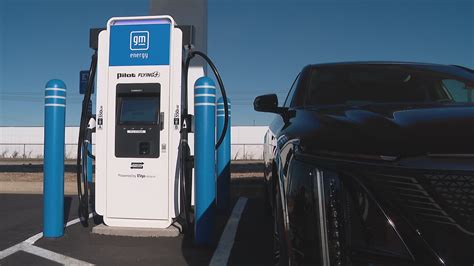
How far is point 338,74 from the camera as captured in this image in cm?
407

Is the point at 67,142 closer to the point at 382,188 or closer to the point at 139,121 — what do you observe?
the point at 139,121

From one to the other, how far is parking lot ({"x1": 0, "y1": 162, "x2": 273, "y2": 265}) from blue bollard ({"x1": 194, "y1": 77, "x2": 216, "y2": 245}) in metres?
0.22

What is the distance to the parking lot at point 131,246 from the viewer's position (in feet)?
14.9

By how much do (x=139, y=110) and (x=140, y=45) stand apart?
Result: 0.81 metres

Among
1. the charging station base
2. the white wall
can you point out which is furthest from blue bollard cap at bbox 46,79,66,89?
the white wall

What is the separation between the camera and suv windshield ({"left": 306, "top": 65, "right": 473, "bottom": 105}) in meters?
3.66

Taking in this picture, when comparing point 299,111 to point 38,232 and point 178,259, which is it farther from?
point 38,232

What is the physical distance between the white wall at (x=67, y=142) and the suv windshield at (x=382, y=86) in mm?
40034

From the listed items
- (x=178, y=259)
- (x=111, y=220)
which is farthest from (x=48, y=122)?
(x=178, y=259)

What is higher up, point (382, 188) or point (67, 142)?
point (382, 188)

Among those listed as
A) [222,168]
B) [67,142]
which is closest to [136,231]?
[222,168]

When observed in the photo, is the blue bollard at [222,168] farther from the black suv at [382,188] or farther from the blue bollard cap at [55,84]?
the black suv at [382,188]

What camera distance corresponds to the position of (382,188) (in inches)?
73.4

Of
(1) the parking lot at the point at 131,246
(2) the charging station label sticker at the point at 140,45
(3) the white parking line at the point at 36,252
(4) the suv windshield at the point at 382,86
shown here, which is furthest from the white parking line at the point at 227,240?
(2) the charging station label sticker at the point at 140,45
